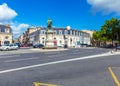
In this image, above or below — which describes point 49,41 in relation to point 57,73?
above

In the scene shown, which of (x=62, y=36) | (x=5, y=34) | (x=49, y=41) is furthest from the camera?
(x=62, y=36)

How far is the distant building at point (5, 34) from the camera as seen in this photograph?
9704 centimetres

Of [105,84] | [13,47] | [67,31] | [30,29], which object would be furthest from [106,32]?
[105,84]

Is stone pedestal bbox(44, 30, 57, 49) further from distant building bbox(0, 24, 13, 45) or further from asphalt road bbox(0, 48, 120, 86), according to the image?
distant building bbox(0, 24, 13, 45)

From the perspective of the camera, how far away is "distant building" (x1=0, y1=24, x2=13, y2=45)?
318 feet

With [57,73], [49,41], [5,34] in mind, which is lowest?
[57,73]

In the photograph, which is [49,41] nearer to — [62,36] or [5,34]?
[5,34]

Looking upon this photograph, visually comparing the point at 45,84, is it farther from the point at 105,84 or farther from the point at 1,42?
the point at 1,42

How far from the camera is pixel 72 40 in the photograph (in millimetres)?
119688

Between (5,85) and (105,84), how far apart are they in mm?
3835

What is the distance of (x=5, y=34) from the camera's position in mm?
98000

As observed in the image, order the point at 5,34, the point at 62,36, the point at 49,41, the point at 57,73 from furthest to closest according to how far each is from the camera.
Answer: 1. the point at 62,36
2. the point at 5,34
3. the point at 49,41
4. the point at 57,73

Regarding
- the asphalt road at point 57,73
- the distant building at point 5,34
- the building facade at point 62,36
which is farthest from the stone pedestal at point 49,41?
the building facade at point 62,36

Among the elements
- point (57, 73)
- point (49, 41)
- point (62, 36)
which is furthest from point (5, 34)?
point (57, 73)
